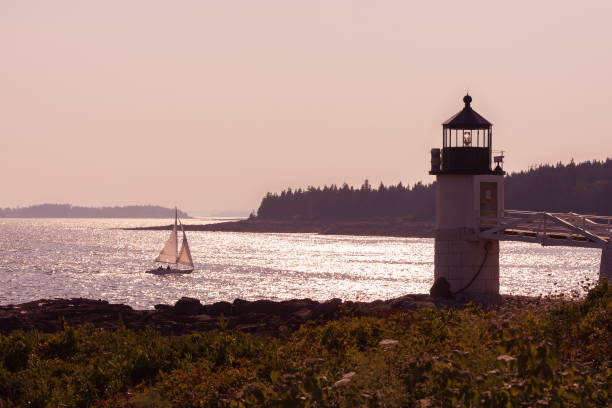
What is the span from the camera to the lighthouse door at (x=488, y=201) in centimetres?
2894

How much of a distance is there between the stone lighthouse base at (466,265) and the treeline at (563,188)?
137 metres

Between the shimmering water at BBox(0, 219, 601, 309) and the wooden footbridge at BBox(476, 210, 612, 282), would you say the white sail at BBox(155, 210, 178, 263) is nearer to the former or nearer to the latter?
the shimmering water at BBox(0, 219, 601, 309)

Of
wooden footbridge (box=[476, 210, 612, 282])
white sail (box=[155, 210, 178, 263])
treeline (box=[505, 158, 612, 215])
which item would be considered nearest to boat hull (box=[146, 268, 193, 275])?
white sail (box=[155, 210, 178, 263])

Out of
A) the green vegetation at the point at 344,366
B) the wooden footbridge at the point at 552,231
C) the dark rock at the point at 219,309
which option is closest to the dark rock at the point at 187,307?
the dark rock at the point at 219,309

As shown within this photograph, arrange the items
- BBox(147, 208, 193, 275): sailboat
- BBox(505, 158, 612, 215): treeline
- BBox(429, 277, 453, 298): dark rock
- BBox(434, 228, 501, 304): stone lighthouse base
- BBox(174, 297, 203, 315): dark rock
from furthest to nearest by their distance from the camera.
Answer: BBox(505, 158, 612, 215): treeline
BBox(147, 208, 193, 275): sailboat
BBox(174, 297, 203, 315): dark rock
BBox(434, 228, 501, 304): stone lighthouse base
BBox(429, 277, 453, 298): dark rock

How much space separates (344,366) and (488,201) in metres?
20.3

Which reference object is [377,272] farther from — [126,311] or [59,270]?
[126,311]

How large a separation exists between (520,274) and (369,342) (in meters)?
75.7

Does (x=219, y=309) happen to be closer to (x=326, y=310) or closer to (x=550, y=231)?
(x=326, y=310)

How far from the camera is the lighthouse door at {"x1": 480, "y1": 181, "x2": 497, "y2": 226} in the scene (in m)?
28.9

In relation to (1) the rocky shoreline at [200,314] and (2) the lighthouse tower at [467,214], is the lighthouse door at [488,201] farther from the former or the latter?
(1) the rocky shoreline at [200,314]

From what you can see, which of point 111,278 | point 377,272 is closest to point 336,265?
point 377,272

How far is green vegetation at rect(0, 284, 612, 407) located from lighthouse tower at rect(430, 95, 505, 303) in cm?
1131

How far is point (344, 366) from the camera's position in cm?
1018
